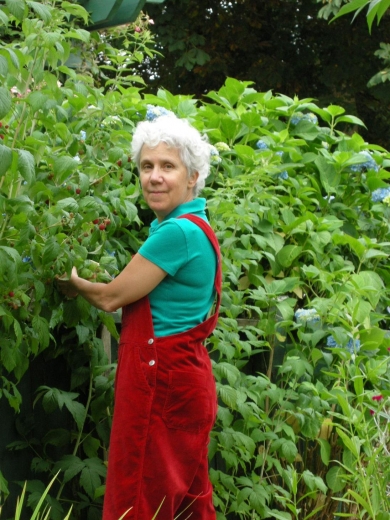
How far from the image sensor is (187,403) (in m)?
2.74

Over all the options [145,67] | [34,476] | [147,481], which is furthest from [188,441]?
[145,67]

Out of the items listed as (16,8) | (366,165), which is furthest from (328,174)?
(16,8)

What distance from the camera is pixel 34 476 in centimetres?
345

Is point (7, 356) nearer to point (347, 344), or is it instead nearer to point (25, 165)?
point (25, 165)

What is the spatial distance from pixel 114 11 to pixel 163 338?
2757 millimetres

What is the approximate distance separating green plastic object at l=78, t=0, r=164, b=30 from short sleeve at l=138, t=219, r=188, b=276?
2546mm

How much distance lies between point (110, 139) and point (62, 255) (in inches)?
27.2

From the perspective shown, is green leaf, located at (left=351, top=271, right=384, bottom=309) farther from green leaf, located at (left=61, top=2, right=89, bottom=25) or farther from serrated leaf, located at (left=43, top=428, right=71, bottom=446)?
green leaf, located at (left=61, top=2, right=89, bottom=25)

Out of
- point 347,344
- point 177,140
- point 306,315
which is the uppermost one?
point 177,140

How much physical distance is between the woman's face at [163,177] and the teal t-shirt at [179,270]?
46 millimetres

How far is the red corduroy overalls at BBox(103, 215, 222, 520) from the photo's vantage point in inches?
106

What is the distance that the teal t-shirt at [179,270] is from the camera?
2.71 m

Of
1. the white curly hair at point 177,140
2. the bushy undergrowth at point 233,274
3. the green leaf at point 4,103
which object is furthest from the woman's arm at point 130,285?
the green leaf at point 4,103

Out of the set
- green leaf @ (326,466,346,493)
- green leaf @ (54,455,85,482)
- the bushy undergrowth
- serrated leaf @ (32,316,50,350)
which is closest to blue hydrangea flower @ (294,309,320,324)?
the bushy undergrowth
